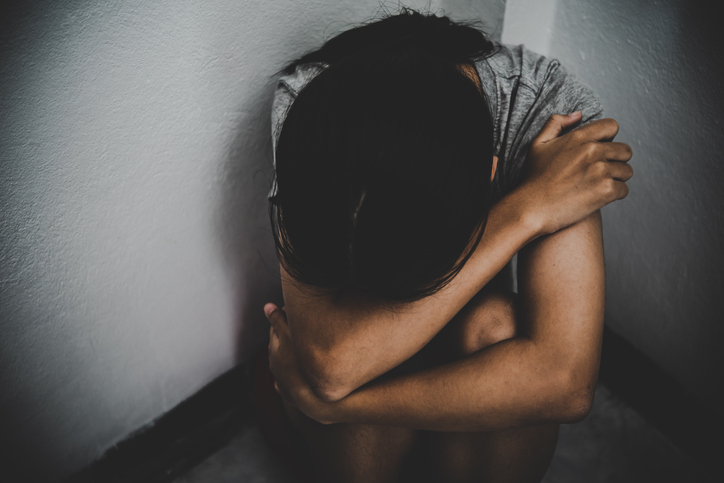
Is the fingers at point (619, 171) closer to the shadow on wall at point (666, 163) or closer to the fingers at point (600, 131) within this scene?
the fingers at point (600, 131)

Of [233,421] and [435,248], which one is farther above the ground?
[435,248]

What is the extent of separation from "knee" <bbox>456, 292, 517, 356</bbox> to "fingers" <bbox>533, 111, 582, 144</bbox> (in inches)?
10.5

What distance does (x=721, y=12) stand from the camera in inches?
27.0

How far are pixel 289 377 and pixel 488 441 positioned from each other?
0.34m

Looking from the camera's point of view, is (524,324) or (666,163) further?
(666,163)

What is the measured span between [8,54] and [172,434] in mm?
790

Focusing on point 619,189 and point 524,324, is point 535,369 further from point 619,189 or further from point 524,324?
point 619,189

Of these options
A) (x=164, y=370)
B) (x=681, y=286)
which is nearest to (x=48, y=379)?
(x=164, y=370)

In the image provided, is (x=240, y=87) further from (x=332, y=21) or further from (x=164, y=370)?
(x=164, y=370)

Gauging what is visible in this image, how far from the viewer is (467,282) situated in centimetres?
60

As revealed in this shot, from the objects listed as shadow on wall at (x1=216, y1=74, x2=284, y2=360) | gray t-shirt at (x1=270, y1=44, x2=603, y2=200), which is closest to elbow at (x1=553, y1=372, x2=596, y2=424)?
gray t-shirt at (x1=270, y1=44, x2=603, y2=200)

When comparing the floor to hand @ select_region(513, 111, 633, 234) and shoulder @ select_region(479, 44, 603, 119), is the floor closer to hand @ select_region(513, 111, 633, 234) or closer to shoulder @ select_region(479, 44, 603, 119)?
hand @ select_region(513, 111, 633, 234)

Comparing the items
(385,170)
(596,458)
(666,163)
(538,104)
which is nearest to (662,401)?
(596,458)

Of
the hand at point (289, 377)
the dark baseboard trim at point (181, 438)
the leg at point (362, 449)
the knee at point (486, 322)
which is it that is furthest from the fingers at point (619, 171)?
the dark baseboard trim at point (181, 438)
